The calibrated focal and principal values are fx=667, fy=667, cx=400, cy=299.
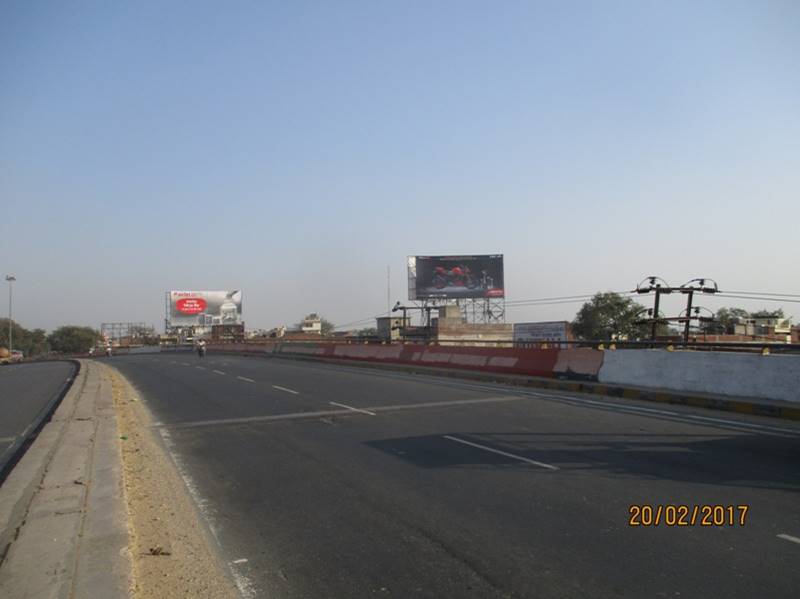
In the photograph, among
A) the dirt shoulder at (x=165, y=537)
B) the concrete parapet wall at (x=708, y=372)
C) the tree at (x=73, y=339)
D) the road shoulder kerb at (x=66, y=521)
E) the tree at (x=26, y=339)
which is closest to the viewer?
the road shoulder kerb at (x=66, y=521)

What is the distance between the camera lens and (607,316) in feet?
162

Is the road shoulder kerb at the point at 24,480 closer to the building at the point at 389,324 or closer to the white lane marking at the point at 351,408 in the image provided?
the white lane marking at the point at 351,408

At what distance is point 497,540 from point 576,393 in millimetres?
14002

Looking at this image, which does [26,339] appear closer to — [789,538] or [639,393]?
[639,393]

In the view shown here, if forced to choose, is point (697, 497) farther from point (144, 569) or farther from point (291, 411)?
point (291, 411)

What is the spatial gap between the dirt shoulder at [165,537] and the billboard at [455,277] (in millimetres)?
55705

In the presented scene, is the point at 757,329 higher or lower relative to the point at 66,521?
higher

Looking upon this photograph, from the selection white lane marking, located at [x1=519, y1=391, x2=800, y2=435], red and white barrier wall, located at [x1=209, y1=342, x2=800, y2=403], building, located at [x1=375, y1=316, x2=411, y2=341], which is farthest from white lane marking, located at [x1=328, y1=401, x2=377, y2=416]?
building, located at [x1=375, y1=316, x2=411, y2=341]

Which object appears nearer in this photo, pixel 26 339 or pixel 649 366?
pixel 649 366

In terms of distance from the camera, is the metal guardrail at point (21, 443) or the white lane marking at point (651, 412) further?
the white lane marking at point (651, 412)

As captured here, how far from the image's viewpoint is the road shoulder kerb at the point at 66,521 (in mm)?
4980

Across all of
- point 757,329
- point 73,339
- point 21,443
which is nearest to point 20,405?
point 21,443

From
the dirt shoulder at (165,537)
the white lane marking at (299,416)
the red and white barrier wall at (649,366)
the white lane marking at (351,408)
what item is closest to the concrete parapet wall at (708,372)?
the red and white barrier wall at (649,366)

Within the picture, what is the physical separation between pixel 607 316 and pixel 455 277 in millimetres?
20375
